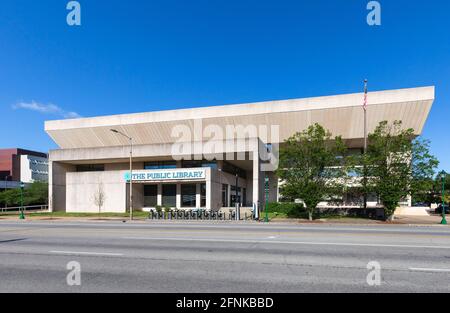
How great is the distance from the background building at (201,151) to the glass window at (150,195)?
0.48ft

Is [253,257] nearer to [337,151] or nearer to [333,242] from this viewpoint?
[333,242]

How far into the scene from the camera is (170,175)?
35.9 m

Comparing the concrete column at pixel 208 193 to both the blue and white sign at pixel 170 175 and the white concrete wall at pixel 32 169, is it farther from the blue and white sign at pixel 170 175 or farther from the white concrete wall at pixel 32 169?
the white concrete wall at pixel 32 169

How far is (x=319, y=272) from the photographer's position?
674 cm

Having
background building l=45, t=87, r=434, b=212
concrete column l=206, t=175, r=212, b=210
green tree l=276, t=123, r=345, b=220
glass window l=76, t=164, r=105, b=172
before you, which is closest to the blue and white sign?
background building l=45, t=87, r=434, b=212

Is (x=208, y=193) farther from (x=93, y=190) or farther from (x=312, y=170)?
(x=93, y=190)

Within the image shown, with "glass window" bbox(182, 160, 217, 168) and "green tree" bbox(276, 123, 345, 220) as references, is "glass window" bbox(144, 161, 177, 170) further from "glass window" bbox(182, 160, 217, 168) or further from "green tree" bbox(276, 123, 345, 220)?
"green tree" bbox(276, 123, 345, 220)

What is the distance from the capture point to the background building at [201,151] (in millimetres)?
36688

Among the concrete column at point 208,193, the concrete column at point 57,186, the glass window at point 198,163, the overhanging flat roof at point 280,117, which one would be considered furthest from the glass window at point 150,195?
the concrete column at point 57,186

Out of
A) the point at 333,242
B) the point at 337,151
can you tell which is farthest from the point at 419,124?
the point at 333,242

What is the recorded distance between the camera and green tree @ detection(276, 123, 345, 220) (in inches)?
996

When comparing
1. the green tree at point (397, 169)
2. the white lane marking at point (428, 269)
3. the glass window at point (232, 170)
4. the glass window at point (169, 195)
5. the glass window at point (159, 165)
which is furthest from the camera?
the glass window at point (232, 170)

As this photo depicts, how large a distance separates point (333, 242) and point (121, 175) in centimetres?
3316

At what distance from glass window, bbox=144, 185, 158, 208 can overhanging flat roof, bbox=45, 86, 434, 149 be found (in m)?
9.74
